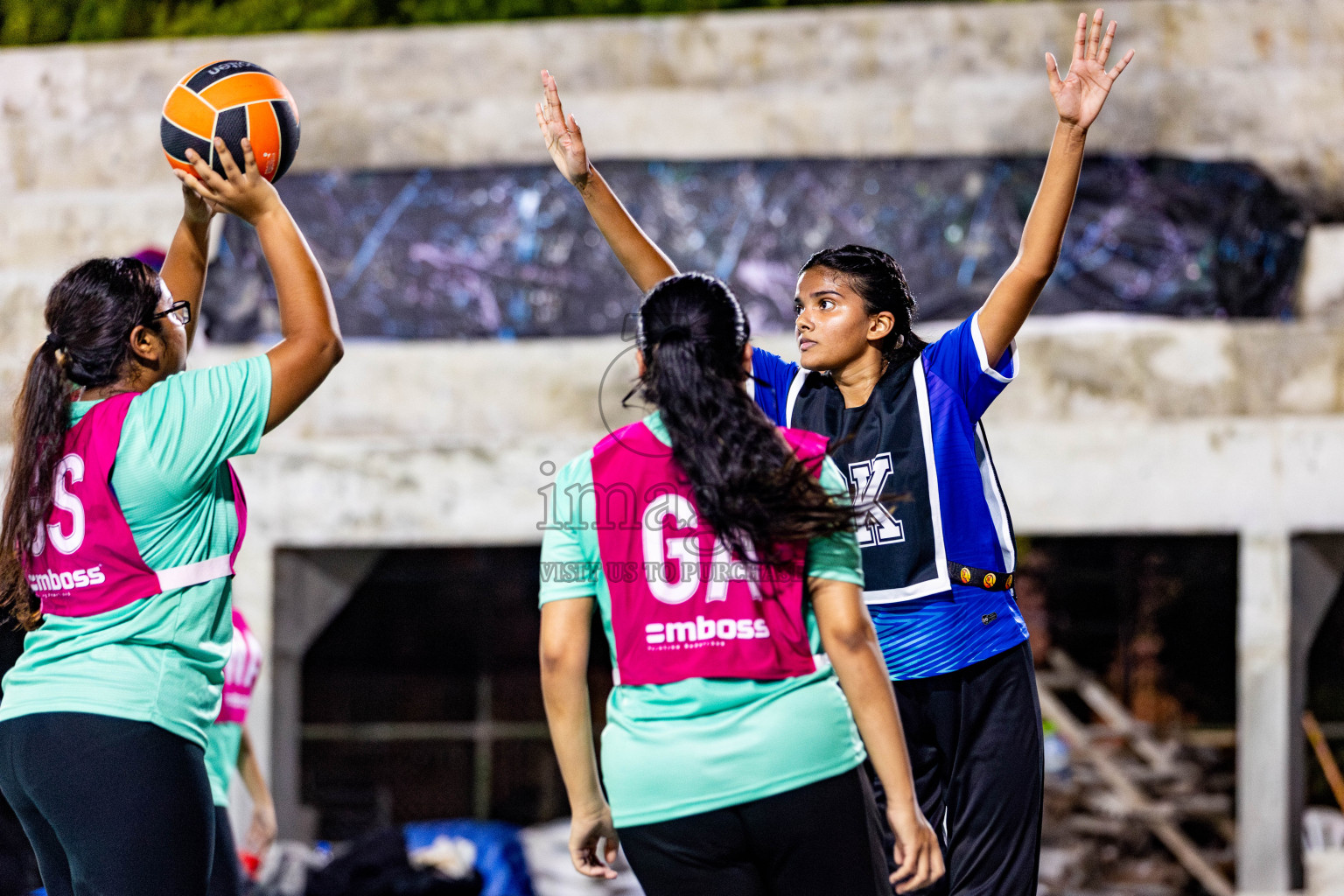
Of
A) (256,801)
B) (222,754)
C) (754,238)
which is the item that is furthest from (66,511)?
(754,238)

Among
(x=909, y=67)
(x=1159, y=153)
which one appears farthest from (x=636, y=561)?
(x=909, y=67)

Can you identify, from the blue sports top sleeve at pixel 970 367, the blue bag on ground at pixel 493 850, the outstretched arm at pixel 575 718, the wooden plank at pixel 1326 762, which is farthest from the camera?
the wooden plank at pixel 1326 762

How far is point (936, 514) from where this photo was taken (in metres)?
3.42

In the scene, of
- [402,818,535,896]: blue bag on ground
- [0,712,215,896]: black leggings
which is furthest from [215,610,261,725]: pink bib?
[402,818,535,896]: blue bag on ground

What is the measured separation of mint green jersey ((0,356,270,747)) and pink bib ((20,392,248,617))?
2cm

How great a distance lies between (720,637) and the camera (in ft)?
7.94

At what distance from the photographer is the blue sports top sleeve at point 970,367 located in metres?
3.39

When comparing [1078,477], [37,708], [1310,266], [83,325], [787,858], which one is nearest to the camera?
[787,858]

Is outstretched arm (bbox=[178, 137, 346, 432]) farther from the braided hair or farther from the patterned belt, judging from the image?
the patterned belt

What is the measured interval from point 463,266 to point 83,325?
7.13 m

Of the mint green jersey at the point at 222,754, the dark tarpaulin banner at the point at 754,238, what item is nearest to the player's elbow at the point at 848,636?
the mint green jersey at the point at 222,754

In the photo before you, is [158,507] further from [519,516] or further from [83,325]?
[519,516]

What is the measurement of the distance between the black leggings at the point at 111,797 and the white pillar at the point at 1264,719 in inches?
290

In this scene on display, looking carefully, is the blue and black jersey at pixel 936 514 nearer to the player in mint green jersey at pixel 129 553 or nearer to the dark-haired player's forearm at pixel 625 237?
the dark-haired player's forearm at pixel 625 237
